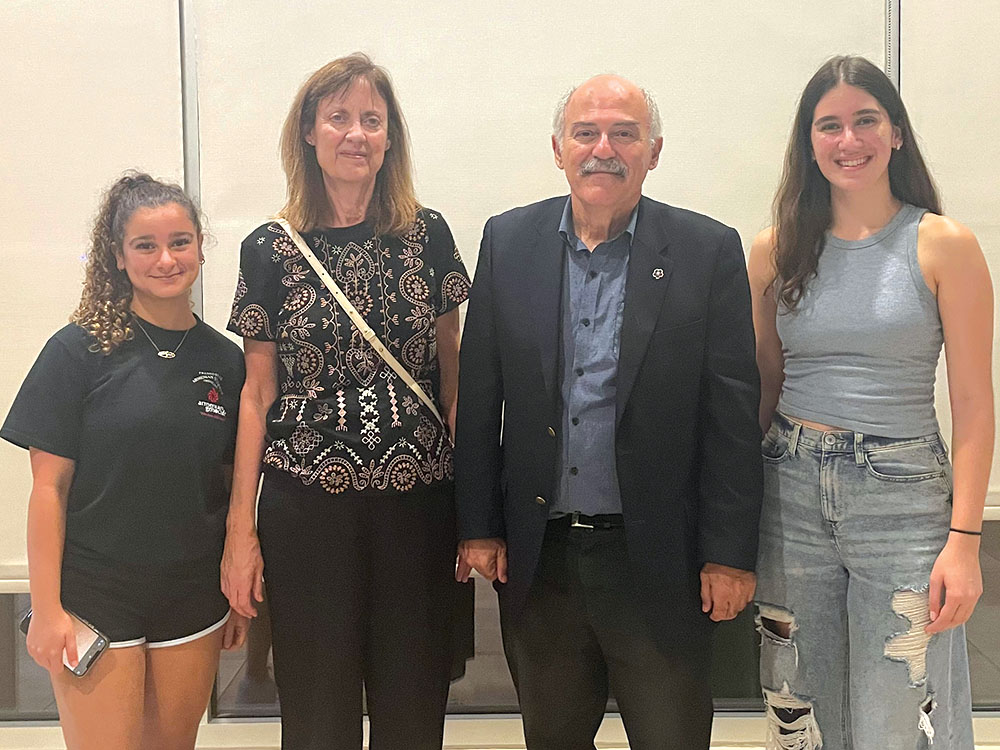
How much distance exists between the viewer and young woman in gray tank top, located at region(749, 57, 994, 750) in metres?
1.61

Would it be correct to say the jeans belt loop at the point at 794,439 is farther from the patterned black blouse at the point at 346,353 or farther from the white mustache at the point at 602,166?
the patterned black blouse at the point at 346,353

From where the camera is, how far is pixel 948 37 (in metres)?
2.54

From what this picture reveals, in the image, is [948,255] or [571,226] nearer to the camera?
[948,255]

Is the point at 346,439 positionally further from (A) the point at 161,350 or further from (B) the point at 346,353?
(A) the point at 161,350

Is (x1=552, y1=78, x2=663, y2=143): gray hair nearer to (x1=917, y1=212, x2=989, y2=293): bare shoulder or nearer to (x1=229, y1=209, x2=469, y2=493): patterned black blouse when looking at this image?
(x1=229, y1=209, x2=469, y2=493): patterned black blouse

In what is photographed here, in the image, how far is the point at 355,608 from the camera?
179 centimetres

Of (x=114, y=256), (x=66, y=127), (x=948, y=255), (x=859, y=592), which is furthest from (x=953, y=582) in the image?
(x=66, y=127)

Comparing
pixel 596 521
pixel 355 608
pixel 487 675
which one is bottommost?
pixel 487 675

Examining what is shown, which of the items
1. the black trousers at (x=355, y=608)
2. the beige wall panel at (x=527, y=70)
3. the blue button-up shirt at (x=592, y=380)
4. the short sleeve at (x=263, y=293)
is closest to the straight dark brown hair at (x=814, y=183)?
the blue button-up shirt at (x=592, y=380)

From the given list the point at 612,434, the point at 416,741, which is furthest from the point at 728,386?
the point at 416,741

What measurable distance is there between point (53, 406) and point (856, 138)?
1.84m

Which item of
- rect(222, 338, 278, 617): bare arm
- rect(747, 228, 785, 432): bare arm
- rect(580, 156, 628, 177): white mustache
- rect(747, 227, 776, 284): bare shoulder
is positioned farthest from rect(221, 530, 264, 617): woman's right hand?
rect(747, 227, 776, 284): bare shoulder

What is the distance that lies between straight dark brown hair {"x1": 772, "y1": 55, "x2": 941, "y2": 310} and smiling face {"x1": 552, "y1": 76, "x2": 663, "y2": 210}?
0.36 metres

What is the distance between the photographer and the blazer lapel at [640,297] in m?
1.64
